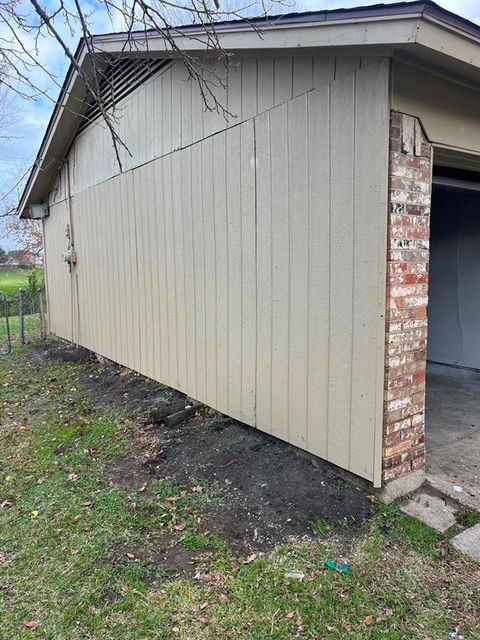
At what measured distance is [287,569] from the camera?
7.70ft

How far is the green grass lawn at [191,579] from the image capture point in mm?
2016

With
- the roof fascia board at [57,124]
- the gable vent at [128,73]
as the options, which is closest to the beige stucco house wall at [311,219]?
the gable vent at [128,73]

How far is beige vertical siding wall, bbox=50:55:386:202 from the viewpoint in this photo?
316 cm

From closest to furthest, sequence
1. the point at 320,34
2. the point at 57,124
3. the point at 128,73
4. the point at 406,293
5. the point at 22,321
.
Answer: the point at 320,34, the point at 406,293, the point at 128,73, the point at 57,124, the point at 22,321

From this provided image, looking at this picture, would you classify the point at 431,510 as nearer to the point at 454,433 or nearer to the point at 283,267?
the point at 454,433

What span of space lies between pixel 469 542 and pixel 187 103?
4.25 m

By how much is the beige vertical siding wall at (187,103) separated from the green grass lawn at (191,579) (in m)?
2.67

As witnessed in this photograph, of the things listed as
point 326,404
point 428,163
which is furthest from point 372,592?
point 428,163

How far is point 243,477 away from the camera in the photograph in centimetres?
328

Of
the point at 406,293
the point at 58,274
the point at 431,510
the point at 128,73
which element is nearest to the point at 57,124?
the point at 128,73

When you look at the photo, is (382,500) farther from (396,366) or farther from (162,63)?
(162,63)

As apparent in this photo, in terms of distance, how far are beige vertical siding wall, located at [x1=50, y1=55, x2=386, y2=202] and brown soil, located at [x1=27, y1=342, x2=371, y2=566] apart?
2.44 metres

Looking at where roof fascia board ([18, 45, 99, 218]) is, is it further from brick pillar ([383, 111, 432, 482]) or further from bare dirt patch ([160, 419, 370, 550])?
bare dirt patch ([160, 419, 370, 550])

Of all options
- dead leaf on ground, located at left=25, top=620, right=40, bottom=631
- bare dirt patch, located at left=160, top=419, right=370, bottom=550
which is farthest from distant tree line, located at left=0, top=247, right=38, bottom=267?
dead leaf on ground, located at left=25, top=620, right=40, bottom=631
